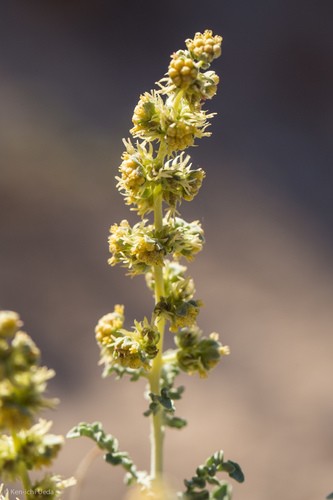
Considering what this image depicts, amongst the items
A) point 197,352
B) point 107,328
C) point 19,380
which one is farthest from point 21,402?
point 197,352

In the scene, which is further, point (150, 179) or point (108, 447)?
point (108, 447)

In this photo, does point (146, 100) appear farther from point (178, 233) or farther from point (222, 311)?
point (222, 311)

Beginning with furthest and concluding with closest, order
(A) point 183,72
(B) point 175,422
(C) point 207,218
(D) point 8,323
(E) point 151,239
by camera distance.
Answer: (C) point 207,218
(B) point 175,422
(E) point 151,239
(A) point 183,72
(D) point 8,323

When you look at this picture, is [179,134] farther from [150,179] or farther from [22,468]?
[22,468]

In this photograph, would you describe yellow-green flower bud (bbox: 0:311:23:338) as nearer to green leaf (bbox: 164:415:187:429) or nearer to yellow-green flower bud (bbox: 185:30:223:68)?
yellow-green flower bud (bbox: 185:30:223:68)

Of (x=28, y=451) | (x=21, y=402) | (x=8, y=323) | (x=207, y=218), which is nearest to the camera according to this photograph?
(x=8, y=323)

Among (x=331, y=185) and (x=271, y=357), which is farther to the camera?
(x=331, y=185)

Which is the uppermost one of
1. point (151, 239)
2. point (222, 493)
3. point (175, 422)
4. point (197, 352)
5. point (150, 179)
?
point (150, 179)

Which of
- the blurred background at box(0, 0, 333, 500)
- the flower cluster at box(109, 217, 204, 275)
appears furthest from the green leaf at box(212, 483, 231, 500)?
the blurred background at box(0, 0, 333, 500)

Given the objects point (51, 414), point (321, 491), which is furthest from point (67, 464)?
point (321, 491)
